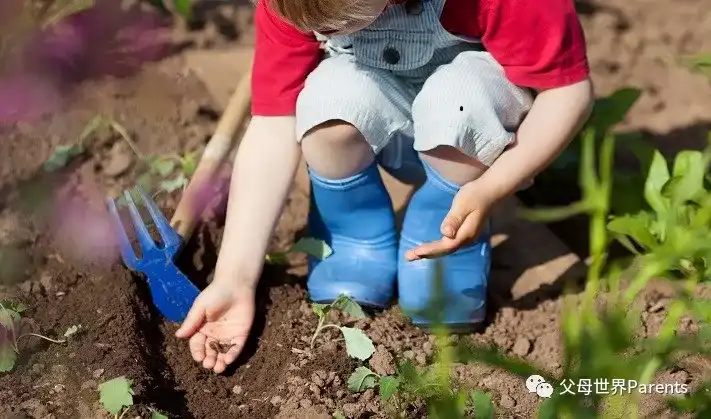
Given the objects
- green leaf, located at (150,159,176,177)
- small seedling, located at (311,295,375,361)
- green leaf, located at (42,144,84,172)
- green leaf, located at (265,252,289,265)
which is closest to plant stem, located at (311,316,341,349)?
small seedling, located at (311,295,375,361)

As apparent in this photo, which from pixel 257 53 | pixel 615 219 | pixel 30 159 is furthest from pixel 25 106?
pixel 615 219

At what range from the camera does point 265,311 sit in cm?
169

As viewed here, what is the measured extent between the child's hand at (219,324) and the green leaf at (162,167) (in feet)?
1.34

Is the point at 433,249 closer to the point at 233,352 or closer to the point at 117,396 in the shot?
the point at 233,352

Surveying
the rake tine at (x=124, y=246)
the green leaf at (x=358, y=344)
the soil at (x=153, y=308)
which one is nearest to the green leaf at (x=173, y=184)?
the soil at (x=153, y=308)

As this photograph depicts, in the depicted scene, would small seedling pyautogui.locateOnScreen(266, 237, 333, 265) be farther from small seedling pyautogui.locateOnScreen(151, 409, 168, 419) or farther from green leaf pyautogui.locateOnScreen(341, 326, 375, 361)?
small seedling pyautogui.locateOnScreen(151, 409, 168, 419)

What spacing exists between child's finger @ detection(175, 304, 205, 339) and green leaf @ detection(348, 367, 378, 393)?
270 millimetres

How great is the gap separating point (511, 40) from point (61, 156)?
0.95 meters

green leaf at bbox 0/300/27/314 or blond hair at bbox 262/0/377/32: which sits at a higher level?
blond hair at bbox 262/0/377/32

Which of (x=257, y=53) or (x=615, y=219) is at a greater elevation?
(x=257, y=53)

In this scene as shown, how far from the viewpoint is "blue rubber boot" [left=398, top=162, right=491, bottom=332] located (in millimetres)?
1676

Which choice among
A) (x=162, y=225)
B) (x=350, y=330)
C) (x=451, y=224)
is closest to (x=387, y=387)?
(x=350, y=330)

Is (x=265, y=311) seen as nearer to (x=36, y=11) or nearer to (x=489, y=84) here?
(x=489, y=84)

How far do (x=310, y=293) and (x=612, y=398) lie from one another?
2.15 feet
